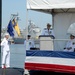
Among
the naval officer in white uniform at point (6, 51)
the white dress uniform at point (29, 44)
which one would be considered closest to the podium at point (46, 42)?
the white dress uniform at point (29, 44)

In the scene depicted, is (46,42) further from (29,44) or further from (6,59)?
(6,59)

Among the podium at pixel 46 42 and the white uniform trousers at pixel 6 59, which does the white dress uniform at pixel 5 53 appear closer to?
the white uniform trousers at pixel 6 59

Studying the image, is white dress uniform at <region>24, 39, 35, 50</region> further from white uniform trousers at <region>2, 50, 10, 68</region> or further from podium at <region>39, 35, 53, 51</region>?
white uniform trousers at <region>2, 50, 10, 68</region>

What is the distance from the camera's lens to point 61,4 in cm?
1178

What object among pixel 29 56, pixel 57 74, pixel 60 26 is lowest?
pixel 57 74

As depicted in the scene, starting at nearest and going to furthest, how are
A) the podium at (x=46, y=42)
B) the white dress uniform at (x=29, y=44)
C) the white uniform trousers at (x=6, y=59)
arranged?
the podium at (x=46, y=42), the white dress uniform at (x=29, y=44), the white uniform trousers at (x=6, y=59)

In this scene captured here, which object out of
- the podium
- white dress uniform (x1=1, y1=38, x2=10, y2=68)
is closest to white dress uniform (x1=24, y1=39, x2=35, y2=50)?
the podium

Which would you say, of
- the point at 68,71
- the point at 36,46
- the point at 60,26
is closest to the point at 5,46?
the point at 36,46

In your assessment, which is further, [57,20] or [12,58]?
[12,58]

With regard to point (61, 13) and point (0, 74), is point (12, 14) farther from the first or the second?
point (0, 74)

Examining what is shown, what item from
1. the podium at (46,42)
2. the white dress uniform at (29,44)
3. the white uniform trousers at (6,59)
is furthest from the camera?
the white uniform trousers at (6,59)

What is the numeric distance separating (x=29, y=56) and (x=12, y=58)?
5474 mm

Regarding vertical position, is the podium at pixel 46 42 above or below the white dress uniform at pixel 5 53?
above

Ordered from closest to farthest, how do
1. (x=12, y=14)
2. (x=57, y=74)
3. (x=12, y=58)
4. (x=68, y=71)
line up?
1. (x=68, y=71)
2. (x=57, y=74)
3. (x=12, y=58)
4. (x=12, y=14)
